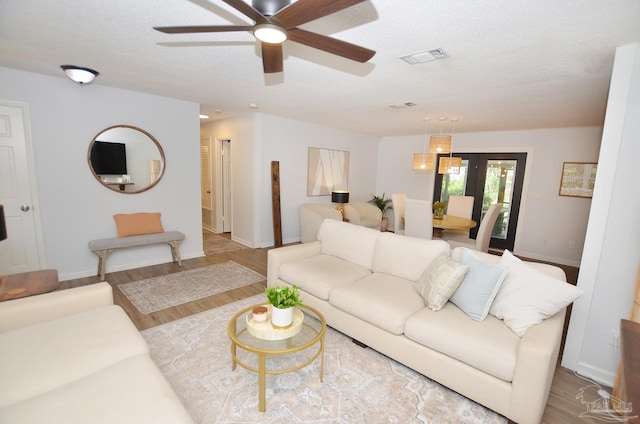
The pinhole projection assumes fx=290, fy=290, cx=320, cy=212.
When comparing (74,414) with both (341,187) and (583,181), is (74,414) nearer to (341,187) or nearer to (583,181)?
(341,187)

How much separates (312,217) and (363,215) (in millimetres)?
1693

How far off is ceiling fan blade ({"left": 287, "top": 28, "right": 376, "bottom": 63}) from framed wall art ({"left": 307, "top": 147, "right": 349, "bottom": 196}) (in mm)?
4124

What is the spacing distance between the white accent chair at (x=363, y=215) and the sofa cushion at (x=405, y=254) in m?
2.97

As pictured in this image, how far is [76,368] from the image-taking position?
4.72ft

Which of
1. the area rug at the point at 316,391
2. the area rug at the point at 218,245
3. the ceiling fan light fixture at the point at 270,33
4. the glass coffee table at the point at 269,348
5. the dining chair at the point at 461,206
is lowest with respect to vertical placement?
the area rug at the point at 316,391

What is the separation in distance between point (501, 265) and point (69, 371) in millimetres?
2729

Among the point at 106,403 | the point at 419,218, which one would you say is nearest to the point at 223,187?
the point at 419,218

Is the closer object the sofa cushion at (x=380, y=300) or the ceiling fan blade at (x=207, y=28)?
the ceiling fan blade at (x=207, y=28)

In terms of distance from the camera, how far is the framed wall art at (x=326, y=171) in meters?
5.98

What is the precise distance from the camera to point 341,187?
6.70m

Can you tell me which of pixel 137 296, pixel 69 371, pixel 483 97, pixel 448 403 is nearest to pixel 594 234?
pixel 448 403

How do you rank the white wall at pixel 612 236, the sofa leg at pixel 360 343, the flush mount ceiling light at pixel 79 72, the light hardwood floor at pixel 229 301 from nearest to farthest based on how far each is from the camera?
the light hardwood floor at pixel 229 301, the white wall at pixel 612 236, the sofa leg at pixel 360 343, the flush mount ceiling light at pixel 79 72

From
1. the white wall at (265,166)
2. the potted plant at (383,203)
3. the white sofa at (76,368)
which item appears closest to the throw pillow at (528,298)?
the white sofa at (76,368)

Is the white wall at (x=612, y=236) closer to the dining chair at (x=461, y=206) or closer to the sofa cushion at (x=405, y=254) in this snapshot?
the sofa cushion at (x=405, y=254)
